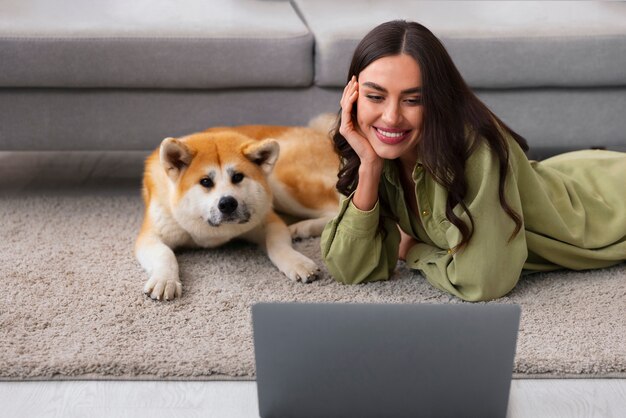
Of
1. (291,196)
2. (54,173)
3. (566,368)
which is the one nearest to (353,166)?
(291,196)

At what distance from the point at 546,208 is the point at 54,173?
1.89 meters

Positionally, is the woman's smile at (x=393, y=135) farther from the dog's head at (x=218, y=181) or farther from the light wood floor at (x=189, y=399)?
the light wood floor at (x=189, y=399)

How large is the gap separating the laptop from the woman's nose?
521mm

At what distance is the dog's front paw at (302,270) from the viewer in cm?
211

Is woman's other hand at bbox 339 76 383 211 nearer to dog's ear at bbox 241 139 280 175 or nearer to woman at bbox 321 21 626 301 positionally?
woman at bbox 321 21 626 301

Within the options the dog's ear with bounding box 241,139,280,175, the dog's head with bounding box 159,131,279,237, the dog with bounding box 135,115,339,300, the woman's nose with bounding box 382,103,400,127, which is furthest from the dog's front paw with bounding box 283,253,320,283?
the woman's nose with bounding box 382,103,400,127

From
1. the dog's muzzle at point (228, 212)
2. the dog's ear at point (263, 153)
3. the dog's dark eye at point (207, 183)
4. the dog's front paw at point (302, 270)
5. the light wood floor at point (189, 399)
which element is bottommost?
the dog's front paw at point (302, 270)

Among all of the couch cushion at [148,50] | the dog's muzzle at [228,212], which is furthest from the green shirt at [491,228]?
the couch cushion at [148,50]

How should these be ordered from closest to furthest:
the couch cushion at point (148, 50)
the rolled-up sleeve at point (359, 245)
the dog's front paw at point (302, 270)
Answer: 1. the rolled-up sleeve at point (359, 245)
2. the dog's front paw at point (302, 270)
3. the couch cushion at point (148, 50)

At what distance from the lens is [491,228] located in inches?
74.7

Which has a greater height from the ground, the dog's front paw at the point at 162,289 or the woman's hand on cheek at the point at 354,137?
the woman's hand on cheek at the point at 354,137

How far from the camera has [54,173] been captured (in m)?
3.04

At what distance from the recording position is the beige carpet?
174 centimetres

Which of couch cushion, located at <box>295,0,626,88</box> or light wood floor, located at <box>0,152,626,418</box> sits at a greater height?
couch cushion, located at <box>295,0,626,88</box>
